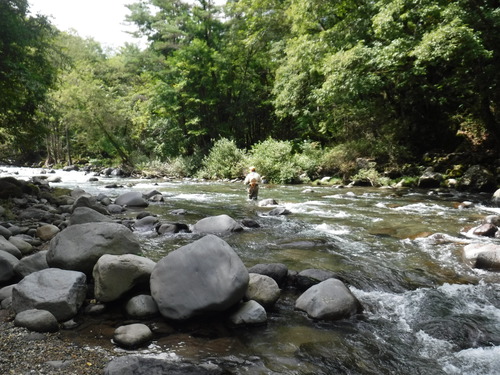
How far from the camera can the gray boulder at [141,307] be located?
3594 mm

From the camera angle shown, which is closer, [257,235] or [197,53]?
[257,235]

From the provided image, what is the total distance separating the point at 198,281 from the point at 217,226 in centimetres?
408

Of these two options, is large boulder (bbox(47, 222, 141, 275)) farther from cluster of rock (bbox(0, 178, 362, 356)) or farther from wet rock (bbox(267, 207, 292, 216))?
wet rock (bbox(267, 207, 292, 216))

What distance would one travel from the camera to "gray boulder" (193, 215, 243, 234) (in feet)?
25.0

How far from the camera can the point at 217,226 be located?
7.66 m

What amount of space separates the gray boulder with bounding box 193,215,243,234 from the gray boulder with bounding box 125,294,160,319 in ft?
12.6

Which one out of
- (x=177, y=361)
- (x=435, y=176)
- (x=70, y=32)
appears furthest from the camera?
(x=70, y=32)

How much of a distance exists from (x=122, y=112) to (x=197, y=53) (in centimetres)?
987

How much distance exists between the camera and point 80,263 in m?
4.16

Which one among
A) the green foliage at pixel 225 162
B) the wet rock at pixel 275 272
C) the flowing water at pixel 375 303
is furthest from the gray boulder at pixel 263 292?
the green foliage at pixel 225 162

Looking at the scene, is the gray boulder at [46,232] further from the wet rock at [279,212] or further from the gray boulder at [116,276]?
the wet rock at [279,212]

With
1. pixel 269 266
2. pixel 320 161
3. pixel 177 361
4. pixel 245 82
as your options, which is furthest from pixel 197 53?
pixel 177 361

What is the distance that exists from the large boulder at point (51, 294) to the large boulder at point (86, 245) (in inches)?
17.3

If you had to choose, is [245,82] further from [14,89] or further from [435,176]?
[14,89]
